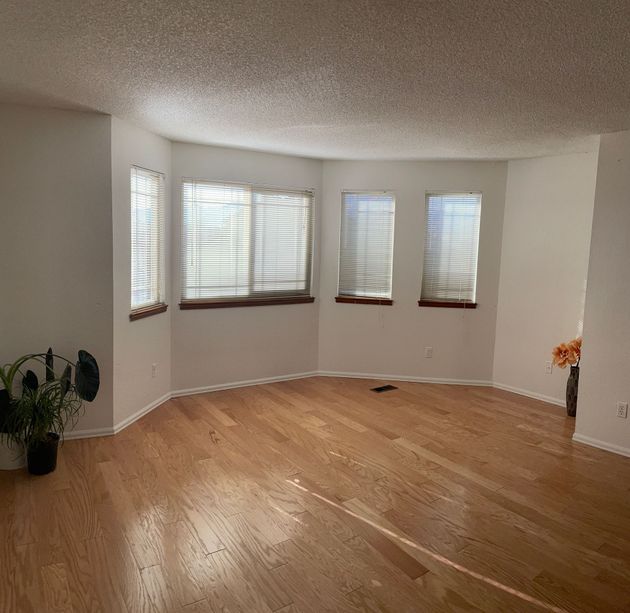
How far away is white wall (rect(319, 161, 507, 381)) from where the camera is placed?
200 inches

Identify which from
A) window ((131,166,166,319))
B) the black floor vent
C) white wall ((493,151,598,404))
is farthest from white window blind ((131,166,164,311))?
white wall ((493,151,598,404))

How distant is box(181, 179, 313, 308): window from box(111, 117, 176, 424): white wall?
0.27 m

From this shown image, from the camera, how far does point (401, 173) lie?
513 cm

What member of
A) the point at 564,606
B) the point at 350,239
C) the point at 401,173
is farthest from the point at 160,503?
the point at 401,173

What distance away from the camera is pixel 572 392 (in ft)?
14.2

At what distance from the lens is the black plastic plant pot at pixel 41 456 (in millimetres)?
3023

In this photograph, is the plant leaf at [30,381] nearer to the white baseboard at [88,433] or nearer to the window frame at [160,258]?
the white baseboard at [88,433]

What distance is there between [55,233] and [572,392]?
4322mm

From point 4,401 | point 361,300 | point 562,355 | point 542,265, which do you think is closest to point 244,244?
point 361,300

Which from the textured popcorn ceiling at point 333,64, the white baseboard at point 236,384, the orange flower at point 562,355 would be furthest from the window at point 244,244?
the orange flower at point 562,355

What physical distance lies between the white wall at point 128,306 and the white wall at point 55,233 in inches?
3.4

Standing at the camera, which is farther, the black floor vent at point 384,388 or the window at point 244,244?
the black floor vent at point 384,388

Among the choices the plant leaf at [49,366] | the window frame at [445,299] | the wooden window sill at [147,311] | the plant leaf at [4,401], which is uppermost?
the window frame at [445,299]

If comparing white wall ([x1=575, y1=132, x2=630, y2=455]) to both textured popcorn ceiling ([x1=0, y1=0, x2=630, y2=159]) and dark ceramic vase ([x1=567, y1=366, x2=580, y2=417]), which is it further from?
dark ceramic vase ([x1=567, y1=366, x2=580, y2=417])
